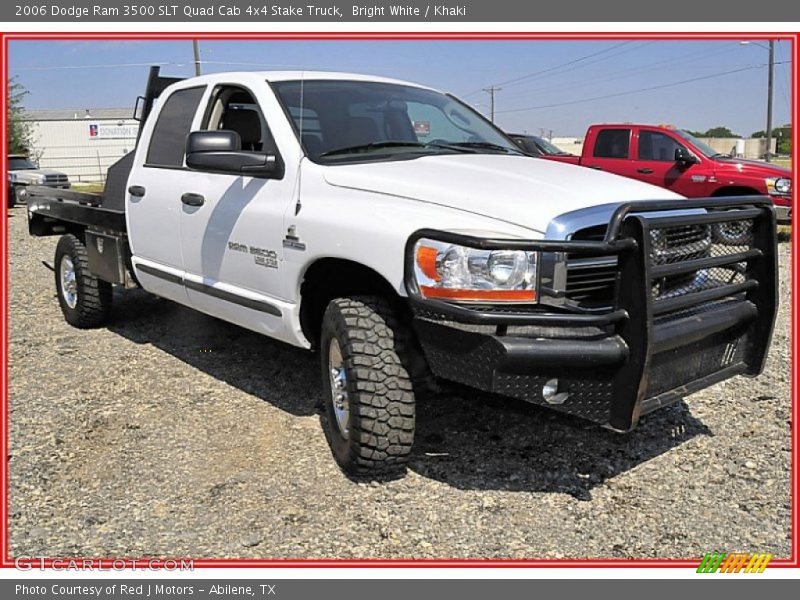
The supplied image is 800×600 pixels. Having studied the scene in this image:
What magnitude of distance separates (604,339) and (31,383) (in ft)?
13.1

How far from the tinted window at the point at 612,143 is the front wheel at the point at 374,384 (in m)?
9.81

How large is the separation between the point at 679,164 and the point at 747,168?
97 cm

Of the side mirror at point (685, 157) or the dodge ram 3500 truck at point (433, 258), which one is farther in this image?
the side mirror at point (685, 157)

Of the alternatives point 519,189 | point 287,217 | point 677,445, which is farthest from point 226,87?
point 677,445

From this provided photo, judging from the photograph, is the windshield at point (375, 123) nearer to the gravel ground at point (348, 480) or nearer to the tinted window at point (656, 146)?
the gravel ground at point (348, 480)

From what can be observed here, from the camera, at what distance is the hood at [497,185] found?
3.28 m

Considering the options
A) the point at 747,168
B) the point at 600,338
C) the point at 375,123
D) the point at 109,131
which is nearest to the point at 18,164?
the point at 747,168

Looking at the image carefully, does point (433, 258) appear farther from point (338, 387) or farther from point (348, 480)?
point (348, 480)

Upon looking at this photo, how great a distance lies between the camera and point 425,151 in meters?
4.26

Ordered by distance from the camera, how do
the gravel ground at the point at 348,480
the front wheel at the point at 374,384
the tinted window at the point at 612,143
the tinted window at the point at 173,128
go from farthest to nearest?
the tinted window at the point at 612,143 → the tinted window at the point at 173,128 → the front wheel at the point at 374,384 → the gravel ground at the point at 348,480

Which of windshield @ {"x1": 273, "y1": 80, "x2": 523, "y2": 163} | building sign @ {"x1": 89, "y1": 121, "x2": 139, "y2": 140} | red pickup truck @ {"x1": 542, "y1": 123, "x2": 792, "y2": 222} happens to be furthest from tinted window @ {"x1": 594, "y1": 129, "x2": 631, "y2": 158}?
building sign @ {"x1": 89, "y1": 121, "x2": 139, "y2": 140}

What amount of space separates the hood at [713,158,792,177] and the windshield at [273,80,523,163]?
7855 millimetres

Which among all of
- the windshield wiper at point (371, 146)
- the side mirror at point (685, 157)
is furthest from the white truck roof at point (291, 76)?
the side mirror at point (685, 157)

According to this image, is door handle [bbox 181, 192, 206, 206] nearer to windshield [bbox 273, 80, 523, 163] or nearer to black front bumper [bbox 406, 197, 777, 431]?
windshield [bbox 273, 80, 523, 163]
